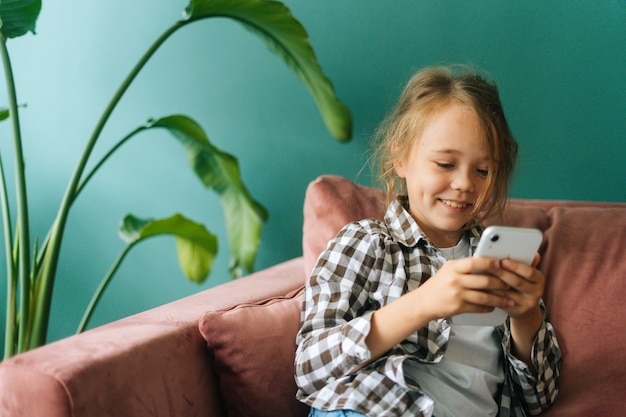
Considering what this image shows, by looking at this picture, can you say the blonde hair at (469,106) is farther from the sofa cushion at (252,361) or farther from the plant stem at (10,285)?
the plant stem at (10,285)

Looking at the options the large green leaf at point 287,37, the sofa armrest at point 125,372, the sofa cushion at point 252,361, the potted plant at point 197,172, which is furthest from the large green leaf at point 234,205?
the sofa cushion at point 252,361

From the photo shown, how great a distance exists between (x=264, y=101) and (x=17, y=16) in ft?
2.29

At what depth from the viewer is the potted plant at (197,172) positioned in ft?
4.89

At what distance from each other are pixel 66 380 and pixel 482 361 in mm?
652

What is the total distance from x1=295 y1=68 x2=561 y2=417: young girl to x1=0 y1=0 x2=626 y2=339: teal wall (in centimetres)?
51

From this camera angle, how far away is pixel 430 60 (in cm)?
173

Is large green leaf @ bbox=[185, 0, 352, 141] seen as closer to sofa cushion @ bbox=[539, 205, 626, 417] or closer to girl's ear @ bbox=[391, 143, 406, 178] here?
girl's ear @ bbox=[391, 143, 406, 178]

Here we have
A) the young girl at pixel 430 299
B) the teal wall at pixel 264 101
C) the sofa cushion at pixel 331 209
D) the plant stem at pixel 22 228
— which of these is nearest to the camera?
the young girl at pixel 430 299

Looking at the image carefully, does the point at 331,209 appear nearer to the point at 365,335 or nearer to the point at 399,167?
the point at 399,167

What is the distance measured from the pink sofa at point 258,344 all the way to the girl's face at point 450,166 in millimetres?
208

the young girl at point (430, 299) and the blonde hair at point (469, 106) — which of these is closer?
the young girl at point (430, 299)

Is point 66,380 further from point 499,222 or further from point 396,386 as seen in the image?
point 499,222

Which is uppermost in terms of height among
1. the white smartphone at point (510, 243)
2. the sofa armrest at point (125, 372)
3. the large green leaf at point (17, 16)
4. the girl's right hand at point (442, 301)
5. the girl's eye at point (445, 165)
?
the large green leaf at point (17, 16)

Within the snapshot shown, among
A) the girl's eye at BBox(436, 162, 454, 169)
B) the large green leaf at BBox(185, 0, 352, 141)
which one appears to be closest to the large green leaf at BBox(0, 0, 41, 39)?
the large green leaf at BBox(185, 0, 352, 141)
